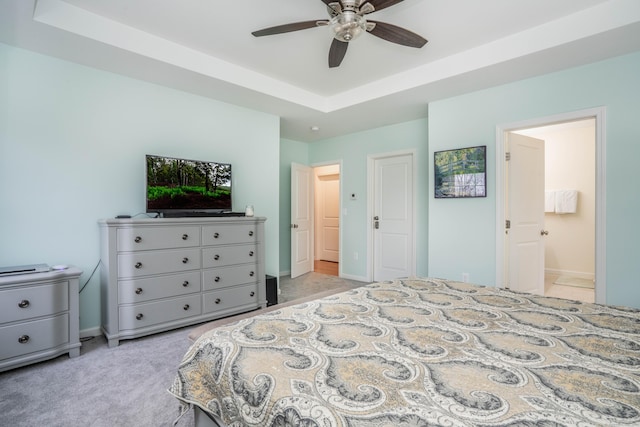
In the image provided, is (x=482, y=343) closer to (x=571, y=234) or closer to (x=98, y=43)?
(x=98, y=43)

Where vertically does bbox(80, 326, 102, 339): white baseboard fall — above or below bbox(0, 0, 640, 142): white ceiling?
below

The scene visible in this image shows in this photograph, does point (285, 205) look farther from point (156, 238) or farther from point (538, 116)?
point (538, 116)

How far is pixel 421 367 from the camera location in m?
0.99

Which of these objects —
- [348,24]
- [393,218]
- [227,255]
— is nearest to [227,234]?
[227,255]

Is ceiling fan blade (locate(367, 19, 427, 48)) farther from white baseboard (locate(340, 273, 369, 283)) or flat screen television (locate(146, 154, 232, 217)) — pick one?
white baseboard (locate(340, 273, 369, 283))

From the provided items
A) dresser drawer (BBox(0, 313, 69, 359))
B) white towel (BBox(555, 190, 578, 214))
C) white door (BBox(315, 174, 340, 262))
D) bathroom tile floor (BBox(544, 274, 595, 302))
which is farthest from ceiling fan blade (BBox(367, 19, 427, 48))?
white door (BBox(315, 174, 340, 262))

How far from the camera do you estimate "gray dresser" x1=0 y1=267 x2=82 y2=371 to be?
2180 mm

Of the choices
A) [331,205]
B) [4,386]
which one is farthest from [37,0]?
[331,205]

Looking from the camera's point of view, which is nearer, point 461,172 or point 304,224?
point 461,172

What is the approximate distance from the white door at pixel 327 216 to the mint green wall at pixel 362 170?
1.95 metres

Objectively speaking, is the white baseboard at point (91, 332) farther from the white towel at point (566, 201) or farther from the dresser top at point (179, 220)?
the white towel at point (566, 201)

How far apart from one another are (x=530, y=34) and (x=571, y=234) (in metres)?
4.34

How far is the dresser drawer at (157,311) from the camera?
268cm

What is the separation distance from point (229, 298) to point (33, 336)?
1.50 meters
